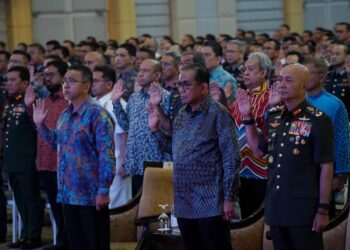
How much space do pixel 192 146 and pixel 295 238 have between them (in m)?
1.02

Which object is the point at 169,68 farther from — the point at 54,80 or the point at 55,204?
the point at 55,204

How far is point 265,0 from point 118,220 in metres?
16.4

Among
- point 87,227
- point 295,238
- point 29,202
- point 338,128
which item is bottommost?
point 29,202

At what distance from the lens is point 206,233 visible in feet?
24.3

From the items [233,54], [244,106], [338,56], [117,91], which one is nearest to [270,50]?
[233,54]

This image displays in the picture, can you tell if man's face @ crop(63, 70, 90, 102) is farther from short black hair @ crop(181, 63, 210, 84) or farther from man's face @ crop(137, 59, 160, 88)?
man's face @ crop(137, 59, 160, 88)

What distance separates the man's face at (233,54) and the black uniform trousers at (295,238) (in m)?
6.09

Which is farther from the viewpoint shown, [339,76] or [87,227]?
[339,76]

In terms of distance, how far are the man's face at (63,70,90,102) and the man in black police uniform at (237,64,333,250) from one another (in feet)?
6.28

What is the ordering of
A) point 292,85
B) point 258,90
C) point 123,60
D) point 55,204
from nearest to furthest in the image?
point 292,85, point 258,90, point 55,204, point 123,60

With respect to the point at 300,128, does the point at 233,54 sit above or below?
above

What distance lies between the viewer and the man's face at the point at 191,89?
7.54 metres

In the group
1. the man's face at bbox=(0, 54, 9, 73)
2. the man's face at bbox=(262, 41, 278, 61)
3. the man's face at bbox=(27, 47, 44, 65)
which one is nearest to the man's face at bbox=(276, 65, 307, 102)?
the man's face at bbox=(0, 54, 9, 73)

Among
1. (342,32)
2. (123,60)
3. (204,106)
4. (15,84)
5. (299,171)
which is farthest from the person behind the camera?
(342,32)
